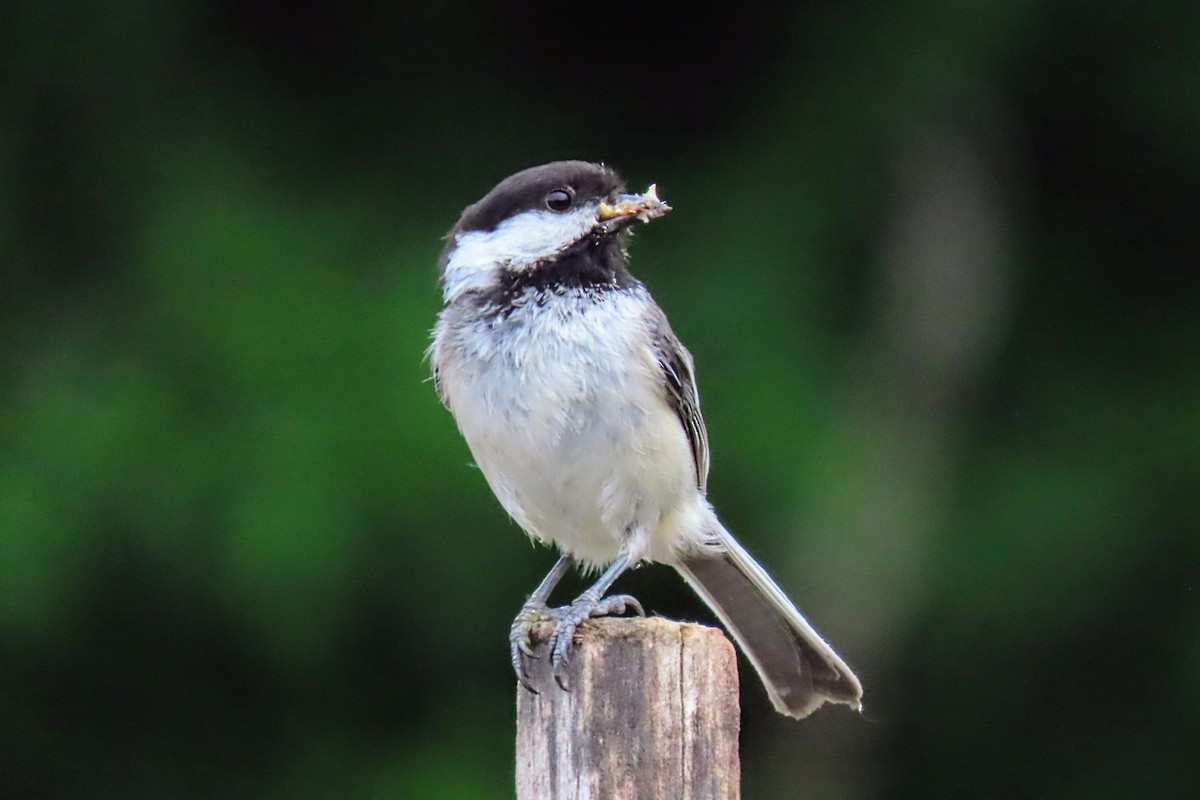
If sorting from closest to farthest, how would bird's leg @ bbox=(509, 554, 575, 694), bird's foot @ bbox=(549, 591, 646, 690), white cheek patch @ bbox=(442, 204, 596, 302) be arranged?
bird's foot @ bbox=(549, 591, 646, 690)
bird's leg @ bbox=(509, 554, 575, 694)
white cheek patch @ bbox=(442, 204, 596, 302)

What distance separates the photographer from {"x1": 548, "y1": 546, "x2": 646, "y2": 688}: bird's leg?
2.17 meters

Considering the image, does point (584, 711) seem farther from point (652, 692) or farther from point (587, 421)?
point (587, 421)

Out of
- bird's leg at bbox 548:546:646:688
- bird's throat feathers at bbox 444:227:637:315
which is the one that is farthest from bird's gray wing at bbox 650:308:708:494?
bird's leg at bbox 548:546:646:688

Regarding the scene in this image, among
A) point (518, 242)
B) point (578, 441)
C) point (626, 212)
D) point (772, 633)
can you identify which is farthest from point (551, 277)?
point (772, 633)

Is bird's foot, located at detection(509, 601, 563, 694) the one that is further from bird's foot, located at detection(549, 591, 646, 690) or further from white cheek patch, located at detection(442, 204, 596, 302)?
white cheek patch, located at detection(442, 204, 596, 302)

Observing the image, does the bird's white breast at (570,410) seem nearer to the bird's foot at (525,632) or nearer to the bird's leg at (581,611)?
the bird's leg at (581,611)

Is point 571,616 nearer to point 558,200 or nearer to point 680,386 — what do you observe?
point 680,386

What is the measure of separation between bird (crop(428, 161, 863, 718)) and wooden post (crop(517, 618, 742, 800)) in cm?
50

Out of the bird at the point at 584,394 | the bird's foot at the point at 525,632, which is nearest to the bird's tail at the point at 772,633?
the bird at the point at 584,394

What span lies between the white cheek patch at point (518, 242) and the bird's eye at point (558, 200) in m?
0.02

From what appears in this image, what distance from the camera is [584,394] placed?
2756mm

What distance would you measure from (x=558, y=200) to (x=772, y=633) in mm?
1017

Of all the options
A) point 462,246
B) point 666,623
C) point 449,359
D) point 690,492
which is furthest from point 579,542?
point 666,623

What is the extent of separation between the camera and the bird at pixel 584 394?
109 inches
